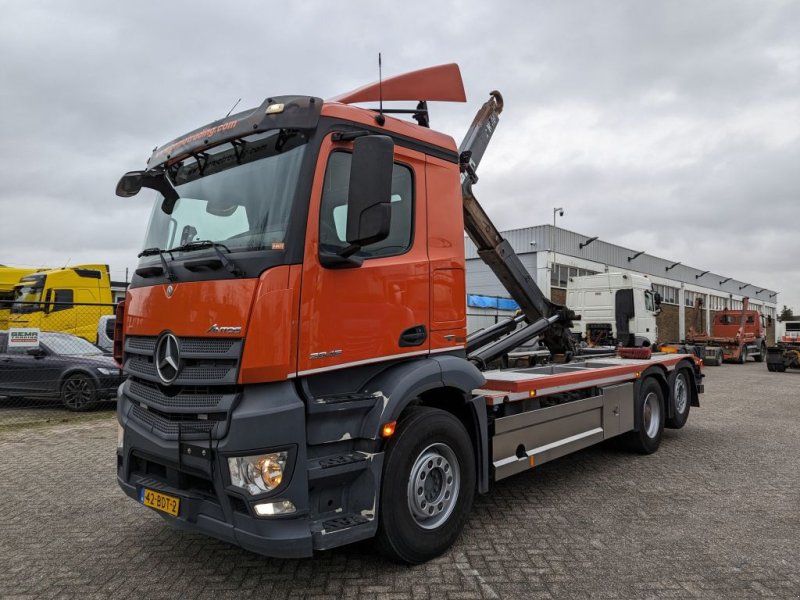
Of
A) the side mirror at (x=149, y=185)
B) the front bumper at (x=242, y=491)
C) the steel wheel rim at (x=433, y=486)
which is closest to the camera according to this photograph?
the front bumper at (x=242, y=491)

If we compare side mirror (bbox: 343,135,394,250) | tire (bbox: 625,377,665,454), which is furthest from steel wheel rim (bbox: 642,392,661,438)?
side mirror (bbox: 343,135,394,250)

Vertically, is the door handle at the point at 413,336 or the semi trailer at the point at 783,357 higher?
the door handle at the point at 413,336

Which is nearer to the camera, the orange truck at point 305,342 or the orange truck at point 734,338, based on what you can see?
the orange truck at point 305,342

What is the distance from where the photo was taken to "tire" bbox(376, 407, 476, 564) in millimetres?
3387

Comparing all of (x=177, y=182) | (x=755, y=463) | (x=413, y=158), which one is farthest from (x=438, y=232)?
A: (x=755, y=463)

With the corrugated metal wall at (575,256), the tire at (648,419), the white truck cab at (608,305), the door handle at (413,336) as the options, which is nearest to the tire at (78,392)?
the door handle at (413,336)

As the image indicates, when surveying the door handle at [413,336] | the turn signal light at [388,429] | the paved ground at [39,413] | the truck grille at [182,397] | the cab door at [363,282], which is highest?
the cab door at [363,282]

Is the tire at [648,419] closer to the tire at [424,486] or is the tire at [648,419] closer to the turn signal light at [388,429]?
the tire at [424,486]

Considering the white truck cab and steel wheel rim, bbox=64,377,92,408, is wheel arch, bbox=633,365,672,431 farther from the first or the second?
steel wheel rim, bbox=64,377,92,408

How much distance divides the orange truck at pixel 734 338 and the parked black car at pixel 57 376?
79.5ft

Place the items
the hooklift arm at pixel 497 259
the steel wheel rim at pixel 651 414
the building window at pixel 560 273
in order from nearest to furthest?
the hooklift arm at pixel 497 259
the steel wheel rim at pixel 651 414
the building window at pixel 560 273

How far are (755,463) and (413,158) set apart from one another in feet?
18.2

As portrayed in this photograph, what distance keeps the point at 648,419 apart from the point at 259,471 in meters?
5.59

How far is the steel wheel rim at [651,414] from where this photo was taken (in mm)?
6797
